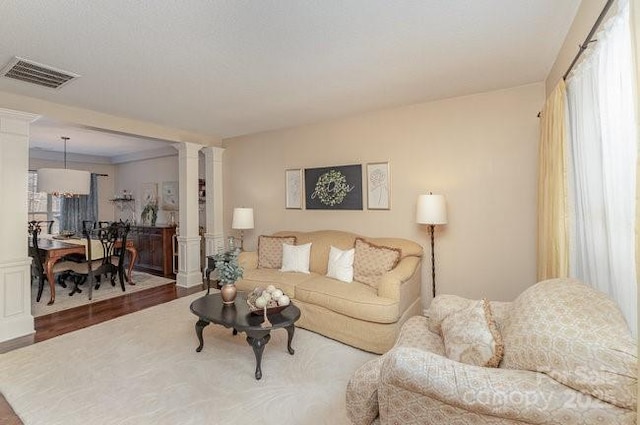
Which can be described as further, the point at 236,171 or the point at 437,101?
the point at 236,171

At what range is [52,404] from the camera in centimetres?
204

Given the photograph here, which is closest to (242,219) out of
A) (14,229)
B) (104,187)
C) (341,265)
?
(341,265)

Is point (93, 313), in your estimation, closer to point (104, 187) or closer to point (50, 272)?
point (50, 272)

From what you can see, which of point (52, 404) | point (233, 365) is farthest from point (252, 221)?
point (52, 404)

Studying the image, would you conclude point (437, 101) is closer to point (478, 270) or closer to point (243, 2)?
point (478, 270)

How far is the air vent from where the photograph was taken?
2482 millimetres

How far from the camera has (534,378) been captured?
106 centimetres

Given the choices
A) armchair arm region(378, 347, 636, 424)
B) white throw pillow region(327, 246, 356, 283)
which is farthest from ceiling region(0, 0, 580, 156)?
armchair arm region(378, 347, 636, 424)

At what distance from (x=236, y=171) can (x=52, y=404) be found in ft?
12.7

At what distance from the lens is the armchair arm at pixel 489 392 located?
922 millimetres

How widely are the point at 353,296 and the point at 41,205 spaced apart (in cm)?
758

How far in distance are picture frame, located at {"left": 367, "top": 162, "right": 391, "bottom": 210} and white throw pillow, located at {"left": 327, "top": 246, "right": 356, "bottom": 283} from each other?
0.73 metres

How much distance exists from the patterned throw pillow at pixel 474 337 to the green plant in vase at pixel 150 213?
21.6 feet

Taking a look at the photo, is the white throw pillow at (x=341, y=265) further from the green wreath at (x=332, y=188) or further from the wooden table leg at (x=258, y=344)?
the wooden table leg at (x=258, y=344)
